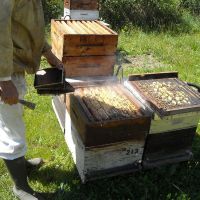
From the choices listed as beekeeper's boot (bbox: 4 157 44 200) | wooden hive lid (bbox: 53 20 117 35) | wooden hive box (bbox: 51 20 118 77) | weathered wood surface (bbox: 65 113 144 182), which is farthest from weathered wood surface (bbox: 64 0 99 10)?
beekeeper's boot (bbox: 4 157 44 200)

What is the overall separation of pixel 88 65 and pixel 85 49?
0.23m

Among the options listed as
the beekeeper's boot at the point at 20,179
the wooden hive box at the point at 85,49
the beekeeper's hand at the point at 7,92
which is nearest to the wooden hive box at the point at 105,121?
the beekeeper's boot at the point at 20,179

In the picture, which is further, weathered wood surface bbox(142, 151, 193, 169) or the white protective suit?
weathered wood surface bbox(142, 151, 193, 169)

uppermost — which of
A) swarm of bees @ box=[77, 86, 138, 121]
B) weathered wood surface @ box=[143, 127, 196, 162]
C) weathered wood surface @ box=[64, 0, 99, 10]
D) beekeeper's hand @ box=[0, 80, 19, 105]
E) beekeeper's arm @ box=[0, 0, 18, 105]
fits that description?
beekeeper's arm @ box=[0, 0, 18, 105]

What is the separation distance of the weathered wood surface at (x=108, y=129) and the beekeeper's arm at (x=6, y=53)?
0.82 meters

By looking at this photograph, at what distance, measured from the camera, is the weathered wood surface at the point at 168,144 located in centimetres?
351

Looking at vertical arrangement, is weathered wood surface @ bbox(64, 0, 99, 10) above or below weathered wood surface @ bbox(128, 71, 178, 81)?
above

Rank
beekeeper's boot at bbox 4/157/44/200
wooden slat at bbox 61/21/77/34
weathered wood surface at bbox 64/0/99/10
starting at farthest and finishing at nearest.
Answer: weathered wood surface at bbox 64/0/99/10, wooden slat at bbox 61/21/77/34, beekeeper's boot at bbox 4/157/44/200

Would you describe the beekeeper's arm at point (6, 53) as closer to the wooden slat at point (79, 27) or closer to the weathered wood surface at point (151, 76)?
the weathered wood surface at point (151, 76)

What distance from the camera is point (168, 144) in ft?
11.9

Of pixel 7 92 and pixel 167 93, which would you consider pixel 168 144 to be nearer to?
pixel 167 93

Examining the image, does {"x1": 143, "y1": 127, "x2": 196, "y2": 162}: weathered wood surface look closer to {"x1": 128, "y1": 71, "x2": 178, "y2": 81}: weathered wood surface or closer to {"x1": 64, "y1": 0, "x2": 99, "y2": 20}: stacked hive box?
{"x1": 128, "y1": 71, "x2": 178, "y2": 81}: weathered wood surface

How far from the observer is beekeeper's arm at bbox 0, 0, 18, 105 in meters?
2.28

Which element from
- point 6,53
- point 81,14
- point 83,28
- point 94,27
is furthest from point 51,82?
point 81,14
